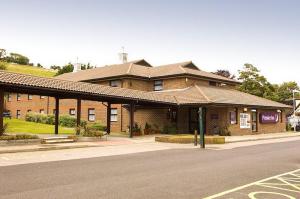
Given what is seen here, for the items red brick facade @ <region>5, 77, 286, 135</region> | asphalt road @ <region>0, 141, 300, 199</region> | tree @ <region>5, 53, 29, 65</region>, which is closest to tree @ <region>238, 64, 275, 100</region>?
red brick facade @ <region>5, 77, 286, 135</region>

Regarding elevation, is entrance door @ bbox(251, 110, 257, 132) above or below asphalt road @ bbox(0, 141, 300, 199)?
above

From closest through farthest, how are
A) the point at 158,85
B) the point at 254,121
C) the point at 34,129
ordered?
1. the point at 34,129
2. the point at 254,121
3. the point at 158,85

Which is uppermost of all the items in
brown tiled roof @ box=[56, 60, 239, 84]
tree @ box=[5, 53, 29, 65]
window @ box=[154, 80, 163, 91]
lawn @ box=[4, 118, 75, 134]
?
tree @ box=[5, 53, 29, 65]

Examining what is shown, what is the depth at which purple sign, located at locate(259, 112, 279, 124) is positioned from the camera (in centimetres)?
3890

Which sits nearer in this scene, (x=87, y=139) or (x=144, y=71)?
(x=87, y=139)

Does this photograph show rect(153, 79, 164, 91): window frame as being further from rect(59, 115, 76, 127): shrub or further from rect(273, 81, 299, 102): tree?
rect(273, 81, 299, 102): tree

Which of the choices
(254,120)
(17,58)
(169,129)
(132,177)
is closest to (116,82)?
(169,129)

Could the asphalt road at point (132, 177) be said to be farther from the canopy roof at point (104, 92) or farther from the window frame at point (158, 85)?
the window frame at point (158, 85)

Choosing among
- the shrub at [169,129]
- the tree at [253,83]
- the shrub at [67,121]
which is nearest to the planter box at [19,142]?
the shrub at [169,129]

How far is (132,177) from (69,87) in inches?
567

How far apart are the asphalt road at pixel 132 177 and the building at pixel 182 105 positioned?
17.5 meters

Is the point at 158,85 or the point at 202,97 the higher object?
the point at 158,85

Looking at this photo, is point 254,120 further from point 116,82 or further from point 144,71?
point 116,82

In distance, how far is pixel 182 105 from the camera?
32.8 m
